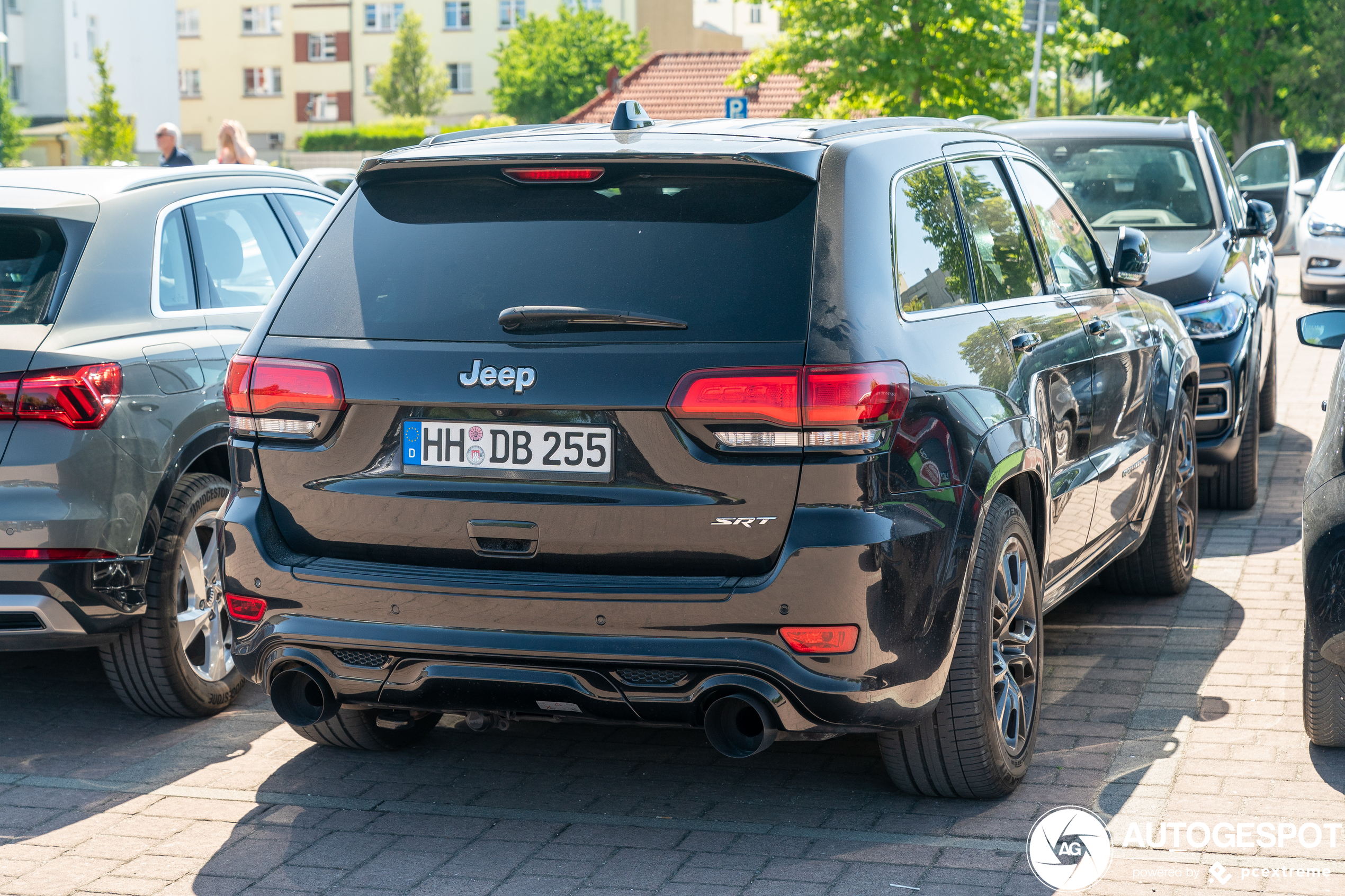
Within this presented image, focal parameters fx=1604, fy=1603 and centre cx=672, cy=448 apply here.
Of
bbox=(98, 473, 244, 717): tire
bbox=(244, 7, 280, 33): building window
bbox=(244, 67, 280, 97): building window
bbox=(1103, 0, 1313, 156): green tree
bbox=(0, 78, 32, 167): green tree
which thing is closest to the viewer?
bbox=(98, 473, 244, 717): tire

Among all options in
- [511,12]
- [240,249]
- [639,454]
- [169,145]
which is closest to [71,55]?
[511,12]

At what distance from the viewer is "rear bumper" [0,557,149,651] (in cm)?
474

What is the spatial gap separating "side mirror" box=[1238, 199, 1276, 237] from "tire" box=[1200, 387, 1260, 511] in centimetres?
108

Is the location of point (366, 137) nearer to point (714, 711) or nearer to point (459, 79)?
point (459, 79)

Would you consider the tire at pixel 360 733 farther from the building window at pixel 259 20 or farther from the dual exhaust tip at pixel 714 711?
the building window at pixel 259 20

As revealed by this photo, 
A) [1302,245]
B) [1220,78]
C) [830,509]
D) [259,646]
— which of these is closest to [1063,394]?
[830,509]

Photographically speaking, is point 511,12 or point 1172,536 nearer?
point 1172,536

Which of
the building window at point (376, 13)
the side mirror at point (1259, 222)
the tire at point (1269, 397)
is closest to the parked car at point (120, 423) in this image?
the side mirror at point (1259, 222)

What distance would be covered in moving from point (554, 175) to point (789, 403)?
864 mm

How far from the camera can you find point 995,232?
477cm

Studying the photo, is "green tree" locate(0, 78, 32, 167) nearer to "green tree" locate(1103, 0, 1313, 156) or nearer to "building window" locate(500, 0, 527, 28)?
"building window" locate(500, 0, 527, 28)

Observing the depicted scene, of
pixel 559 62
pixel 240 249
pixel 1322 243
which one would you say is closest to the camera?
pixel 240 249

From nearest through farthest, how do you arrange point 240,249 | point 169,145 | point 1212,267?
point 240,249, point 1212,267, point 169,145

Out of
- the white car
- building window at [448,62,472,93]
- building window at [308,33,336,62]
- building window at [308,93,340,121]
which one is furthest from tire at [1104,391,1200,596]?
building window at [308,33,336,62]
